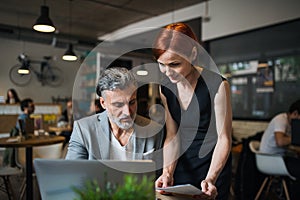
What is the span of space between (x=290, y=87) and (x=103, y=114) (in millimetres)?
3641

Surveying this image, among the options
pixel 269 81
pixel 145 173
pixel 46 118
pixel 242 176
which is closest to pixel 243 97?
pixel 269 81

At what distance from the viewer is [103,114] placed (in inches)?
46.3

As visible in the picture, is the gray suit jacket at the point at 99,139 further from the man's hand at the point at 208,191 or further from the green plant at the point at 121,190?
the green plant at the point at 121,190

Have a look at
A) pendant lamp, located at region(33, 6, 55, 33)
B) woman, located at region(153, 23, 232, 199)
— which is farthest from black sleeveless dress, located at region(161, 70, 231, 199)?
pendant lamp, located at region(33, 6, 55, 33)

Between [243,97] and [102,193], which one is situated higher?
[243,97]

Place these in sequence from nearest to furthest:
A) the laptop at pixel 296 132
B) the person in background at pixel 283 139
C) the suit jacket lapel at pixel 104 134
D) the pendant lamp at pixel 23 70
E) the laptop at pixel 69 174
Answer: the laptop at pixel 69 174
the suit jacket lapel at pixel 104 134
the pendant lamp at pixel 23 70
the laptop at pixel 296 132
the person in background at pixel 283 139

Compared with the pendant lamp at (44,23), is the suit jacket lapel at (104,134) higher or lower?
lower

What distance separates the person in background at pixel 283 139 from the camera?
9.88 ft

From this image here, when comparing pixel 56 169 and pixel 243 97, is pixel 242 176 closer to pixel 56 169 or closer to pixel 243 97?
pixel 243 97

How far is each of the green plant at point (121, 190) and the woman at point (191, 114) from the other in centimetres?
52

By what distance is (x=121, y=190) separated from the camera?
65cm

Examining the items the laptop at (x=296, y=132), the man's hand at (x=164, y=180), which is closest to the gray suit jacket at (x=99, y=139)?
the man's hand at (x=164, y=180)

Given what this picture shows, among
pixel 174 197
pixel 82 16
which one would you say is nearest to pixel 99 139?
pixel 174 197

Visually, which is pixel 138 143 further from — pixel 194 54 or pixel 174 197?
pixel 194 54
